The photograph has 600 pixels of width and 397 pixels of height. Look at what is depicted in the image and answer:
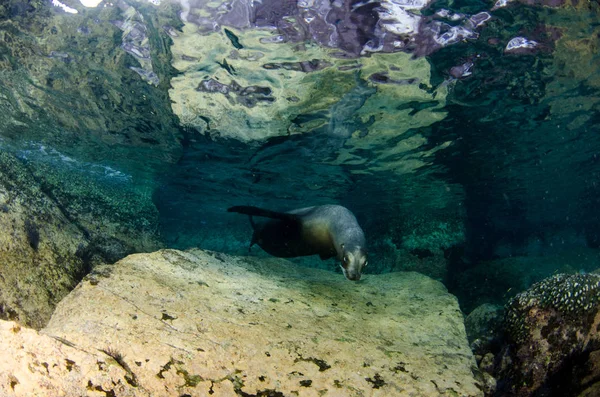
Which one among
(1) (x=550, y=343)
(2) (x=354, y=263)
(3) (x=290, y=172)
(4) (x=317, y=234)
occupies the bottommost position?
(3) (x=290, y=172)

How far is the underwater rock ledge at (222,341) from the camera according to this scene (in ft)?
7.34

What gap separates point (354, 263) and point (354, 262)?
16mm

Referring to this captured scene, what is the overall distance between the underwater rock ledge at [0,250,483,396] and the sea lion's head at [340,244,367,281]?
0.43 m

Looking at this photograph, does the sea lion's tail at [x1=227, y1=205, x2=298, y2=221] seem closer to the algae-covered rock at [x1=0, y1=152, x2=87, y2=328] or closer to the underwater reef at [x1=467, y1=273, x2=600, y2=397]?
the algae-covered rock at [x1=0, y1=152, x2=87, y2=328]

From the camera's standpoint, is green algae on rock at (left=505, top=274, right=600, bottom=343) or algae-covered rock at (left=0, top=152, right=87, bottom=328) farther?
algae-covered rock at (left=0, top=152, right=87, bottom=328)

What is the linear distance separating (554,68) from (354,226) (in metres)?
8.71

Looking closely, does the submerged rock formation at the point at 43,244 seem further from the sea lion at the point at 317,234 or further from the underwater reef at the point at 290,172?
the sea lion at the point at 317,234

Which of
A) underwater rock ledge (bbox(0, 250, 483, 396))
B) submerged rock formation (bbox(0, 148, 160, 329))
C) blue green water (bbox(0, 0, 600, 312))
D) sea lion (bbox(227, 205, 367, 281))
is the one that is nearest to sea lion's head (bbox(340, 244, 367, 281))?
sea lion (bbox(227, 205, 367, 281))

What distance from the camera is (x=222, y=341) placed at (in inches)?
118

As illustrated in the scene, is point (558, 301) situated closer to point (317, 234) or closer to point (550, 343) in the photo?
point (550, 343)

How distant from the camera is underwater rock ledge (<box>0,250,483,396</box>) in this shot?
7.34 ft

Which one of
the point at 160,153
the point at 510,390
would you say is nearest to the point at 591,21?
the point at 510,390

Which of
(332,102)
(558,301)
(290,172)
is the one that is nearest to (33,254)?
(558,301)

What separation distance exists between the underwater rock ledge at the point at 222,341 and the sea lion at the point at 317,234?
0.77m
